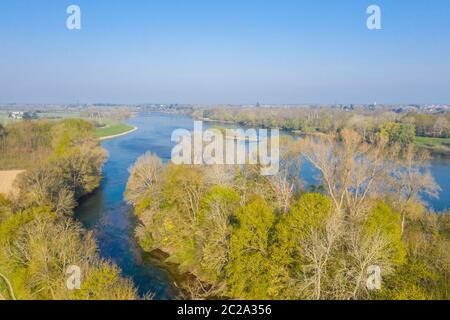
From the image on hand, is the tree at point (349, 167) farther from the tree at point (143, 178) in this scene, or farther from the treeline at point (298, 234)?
the tree at point (143, 178)

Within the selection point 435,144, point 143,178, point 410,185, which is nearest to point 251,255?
point 410,185

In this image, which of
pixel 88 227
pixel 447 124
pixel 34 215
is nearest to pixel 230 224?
pixel 34 215

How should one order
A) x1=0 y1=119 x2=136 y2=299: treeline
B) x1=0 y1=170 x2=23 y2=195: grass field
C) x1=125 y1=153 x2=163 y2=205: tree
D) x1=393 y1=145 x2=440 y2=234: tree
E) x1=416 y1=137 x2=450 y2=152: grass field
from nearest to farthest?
x1=0 y1=119 x2=136 y2=299: treeline
x1=393 y1=145 x2=440 y2=234: tree
x1=125 y1=153 x2=163 y2=205: tree
x1=0 y1=170 x2=23 y2=195: grass field
x1=416 y1=137 x2=450 y2=152: grass field

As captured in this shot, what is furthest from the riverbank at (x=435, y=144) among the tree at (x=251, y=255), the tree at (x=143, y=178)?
the tree at (x=251, y=255)

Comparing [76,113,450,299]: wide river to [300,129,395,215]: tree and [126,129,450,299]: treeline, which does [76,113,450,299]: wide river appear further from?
[300,129,395,215]: tree

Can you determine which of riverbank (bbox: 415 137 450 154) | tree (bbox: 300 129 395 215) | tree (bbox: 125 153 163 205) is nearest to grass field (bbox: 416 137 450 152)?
riverbank (bbox: 415 137 450 154)
